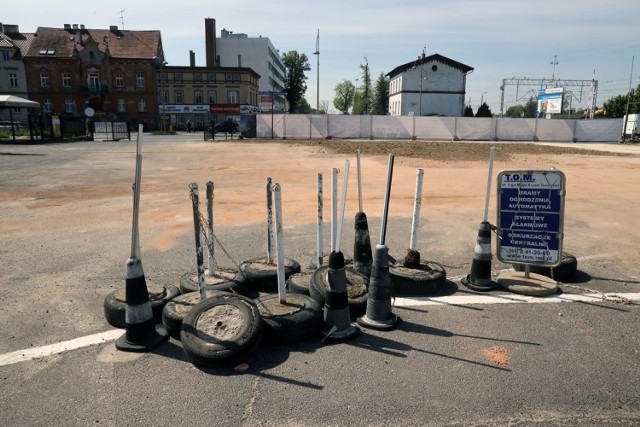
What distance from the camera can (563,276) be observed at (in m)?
5.89

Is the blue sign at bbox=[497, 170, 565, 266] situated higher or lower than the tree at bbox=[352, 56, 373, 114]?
lower

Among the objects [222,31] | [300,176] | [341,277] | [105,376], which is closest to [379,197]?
[300,176]

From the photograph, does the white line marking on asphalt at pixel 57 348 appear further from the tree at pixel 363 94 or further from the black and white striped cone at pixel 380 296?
the tree at pixel 363 94

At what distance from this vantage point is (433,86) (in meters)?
78.2

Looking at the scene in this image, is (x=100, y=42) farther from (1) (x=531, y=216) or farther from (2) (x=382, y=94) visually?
(1) (x=531, y=216)

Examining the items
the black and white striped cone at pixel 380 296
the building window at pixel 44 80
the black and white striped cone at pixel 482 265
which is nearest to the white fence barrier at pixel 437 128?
the black and white striped cone at pixel 482 265

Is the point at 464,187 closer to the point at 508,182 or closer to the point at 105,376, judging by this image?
the point at 508,182

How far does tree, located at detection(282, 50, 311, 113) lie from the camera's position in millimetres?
119000

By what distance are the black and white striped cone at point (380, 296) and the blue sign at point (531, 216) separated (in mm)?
2095

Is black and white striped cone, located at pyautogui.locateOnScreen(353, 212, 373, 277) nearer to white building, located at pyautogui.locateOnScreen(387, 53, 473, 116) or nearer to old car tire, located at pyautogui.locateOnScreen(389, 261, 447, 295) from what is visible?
old car tire, located at pyautogui.locateOnScreen(389, 261, 447, 295)

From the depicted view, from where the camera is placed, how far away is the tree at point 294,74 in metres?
119

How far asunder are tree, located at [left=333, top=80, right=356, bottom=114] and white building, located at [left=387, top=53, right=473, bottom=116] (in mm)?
62091

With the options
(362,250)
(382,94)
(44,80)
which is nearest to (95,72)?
(44,80)

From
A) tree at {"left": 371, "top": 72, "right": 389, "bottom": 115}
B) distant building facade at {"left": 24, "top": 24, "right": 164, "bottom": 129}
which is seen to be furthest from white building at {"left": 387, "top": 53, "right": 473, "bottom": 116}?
distant building facade at {"left": 24, "top": 24, "right": 164, "bottom": 129}
